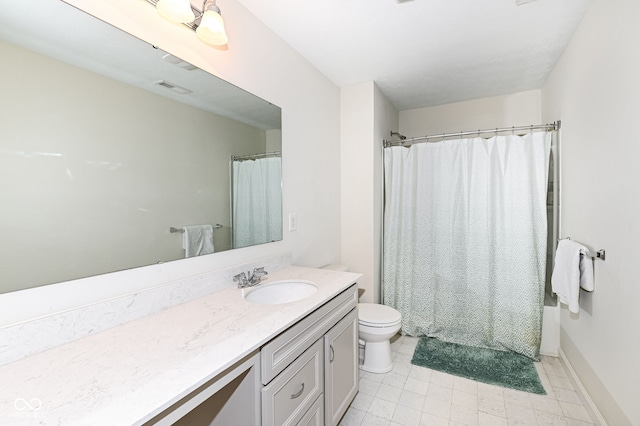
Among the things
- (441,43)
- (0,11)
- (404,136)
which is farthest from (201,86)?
(404,136)

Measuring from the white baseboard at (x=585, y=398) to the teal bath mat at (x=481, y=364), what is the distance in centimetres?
20

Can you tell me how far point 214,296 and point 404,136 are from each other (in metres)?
2.89

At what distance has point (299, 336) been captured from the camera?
1.18 meters

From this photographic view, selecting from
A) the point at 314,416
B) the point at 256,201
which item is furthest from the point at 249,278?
the point at 314,416

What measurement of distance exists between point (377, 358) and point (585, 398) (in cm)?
125

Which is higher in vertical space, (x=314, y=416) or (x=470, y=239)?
(x=470, y=239)

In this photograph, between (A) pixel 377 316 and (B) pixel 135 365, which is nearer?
(B) pixel 135 365

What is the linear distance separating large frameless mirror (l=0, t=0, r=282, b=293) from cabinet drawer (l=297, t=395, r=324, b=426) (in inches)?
33.9

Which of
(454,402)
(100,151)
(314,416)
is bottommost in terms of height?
(454,402)

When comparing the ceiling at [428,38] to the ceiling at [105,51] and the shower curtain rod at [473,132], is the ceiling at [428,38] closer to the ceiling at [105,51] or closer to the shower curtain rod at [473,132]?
the shower curtain rod at [473,132]

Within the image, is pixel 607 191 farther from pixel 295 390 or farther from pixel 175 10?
pixel 175 10

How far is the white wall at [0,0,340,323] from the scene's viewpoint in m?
1.01

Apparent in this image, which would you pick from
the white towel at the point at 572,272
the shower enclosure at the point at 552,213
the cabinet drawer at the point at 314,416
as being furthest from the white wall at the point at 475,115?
the cabinet drawer at the point at 314,416

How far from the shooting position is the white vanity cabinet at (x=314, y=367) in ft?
3.41
